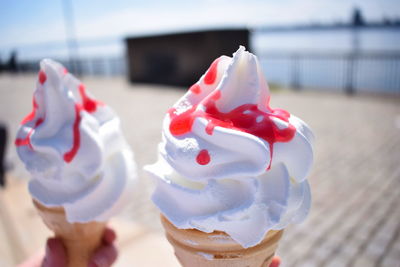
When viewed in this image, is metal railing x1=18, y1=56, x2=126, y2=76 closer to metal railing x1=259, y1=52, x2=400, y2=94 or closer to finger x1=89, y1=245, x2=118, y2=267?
metal railing x1=259, y1=52, x2=400, y2=94

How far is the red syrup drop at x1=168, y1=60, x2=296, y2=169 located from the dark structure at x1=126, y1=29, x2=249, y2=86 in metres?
9.52

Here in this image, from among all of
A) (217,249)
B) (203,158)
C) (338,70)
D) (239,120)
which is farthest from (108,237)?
(338,70)

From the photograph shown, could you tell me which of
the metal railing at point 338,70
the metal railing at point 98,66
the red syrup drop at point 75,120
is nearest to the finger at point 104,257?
the red syrup drop at point 75,120

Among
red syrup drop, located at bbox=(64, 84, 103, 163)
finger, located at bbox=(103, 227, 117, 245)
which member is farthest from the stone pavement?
red syrup drop, located at bbox=(64, 84, 103, 163)

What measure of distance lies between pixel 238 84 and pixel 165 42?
1249cm

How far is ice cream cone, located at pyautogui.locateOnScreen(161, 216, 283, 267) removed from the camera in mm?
1406

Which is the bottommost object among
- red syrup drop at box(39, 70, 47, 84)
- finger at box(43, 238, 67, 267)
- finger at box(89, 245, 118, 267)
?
finger at box(89, 245, 118, 267)

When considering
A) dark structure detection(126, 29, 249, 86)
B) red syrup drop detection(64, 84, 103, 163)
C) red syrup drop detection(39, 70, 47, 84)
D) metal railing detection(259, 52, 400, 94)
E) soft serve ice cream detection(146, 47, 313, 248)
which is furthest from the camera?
dark structure detection(126, 29, 249, 86)

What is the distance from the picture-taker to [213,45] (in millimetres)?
11625

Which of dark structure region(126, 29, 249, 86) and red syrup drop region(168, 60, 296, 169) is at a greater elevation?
red syrup drop region(168, 60, 296, 169)

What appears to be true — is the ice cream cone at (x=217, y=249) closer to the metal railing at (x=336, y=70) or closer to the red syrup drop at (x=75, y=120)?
the red syrup drop at (x=75, y=120)

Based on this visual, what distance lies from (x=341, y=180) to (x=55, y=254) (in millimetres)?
4223

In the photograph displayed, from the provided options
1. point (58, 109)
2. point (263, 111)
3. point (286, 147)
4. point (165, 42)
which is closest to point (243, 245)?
point (286, 147)

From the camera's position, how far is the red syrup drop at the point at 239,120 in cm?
144
